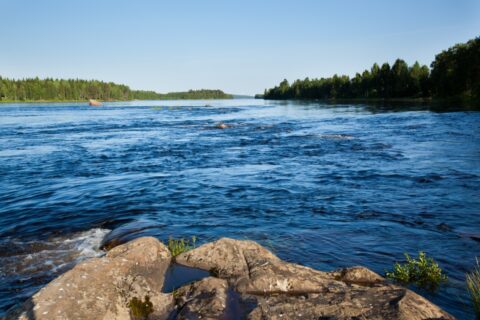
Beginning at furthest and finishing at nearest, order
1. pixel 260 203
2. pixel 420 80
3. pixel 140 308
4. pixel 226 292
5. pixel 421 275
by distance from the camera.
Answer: pixel 420 80 < pixel 260 203 < pixel 421 275 < pixel 226 292 < pixel 140 308

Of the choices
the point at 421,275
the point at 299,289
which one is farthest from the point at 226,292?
the point at 421,275

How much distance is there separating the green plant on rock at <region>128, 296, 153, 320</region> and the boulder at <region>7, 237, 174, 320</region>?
0.06 m

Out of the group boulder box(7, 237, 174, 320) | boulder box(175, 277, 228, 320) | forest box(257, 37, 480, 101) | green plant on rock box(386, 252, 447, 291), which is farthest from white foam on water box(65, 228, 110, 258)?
forest box(257, 37, 480, 101)

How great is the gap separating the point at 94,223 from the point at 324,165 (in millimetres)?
12981

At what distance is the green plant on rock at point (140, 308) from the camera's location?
579cm

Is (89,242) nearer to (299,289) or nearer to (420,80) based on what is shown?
(299,289)

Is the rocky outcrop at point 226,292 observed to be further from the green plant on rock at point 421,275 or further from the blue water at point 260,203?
the blue water at point 260,203

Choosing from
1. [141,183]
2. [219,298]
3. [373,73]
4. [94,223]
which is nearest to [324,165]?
[141,183]

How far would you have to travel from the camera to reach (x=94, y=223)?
39.5ft

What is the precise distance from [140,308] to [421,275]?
5578 mm

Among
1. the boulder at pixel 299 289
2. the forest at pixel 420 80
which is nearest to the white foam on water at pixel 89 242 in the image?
the boulder at pixel 299 289

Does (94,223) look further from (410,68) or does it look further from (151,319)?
(410,68)

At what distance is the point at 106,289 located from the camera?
598cm

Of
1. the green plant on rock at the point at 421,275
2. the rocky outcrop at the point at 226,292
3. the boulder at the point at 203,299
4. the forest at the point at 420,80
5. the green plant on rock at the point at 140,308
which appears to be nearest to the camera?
the rocky outcrop at the point at 226,292
